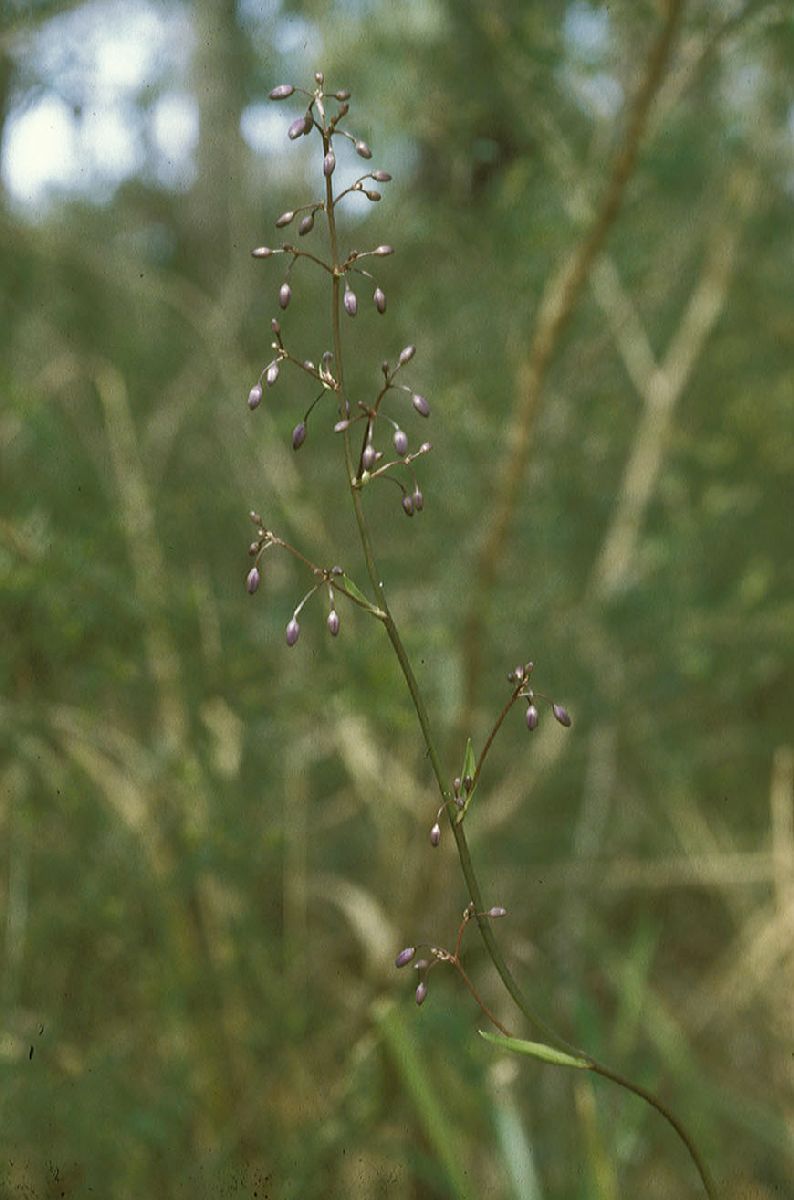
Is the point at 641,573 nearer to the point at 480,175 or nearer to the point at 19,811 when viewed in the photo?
the point at 480,175

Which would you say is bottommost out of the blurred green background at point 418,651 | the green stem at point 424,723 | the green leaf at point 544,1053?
the green leaf at point 544,1053

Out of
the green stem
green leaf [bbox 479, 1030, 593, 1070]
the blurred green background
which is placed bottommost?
green leaf [bbox 479, 1030, 593, 1070]

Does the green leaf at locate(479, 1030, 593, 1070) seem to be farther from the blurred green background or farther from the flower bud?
the blurred green background

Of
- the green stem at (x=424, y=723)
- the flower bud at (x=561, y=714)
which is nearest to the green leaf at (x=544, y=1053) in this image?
the green stem at (x=424, y=723)

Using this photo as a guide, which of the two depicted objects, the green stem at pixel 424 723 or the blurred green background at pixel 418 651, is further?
the blurred green background at pixel 418 651

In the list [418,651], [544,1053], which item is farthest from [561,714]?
[418,651]

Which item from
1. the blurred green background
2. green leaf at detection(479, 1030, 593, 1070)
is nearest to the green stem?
green leaf at detection(479, 1030, 593, 1070)

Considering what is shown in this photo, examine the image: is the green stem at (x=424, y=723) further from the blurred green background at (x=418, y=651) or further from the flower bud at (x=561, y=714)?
the blurred green background at (x=418, y=651)

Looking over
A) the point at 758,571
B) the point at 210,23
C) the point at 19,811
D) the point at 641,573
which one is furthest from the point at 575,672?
the point at 210,23

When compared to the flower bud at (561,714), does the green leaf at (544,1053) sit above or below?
below
